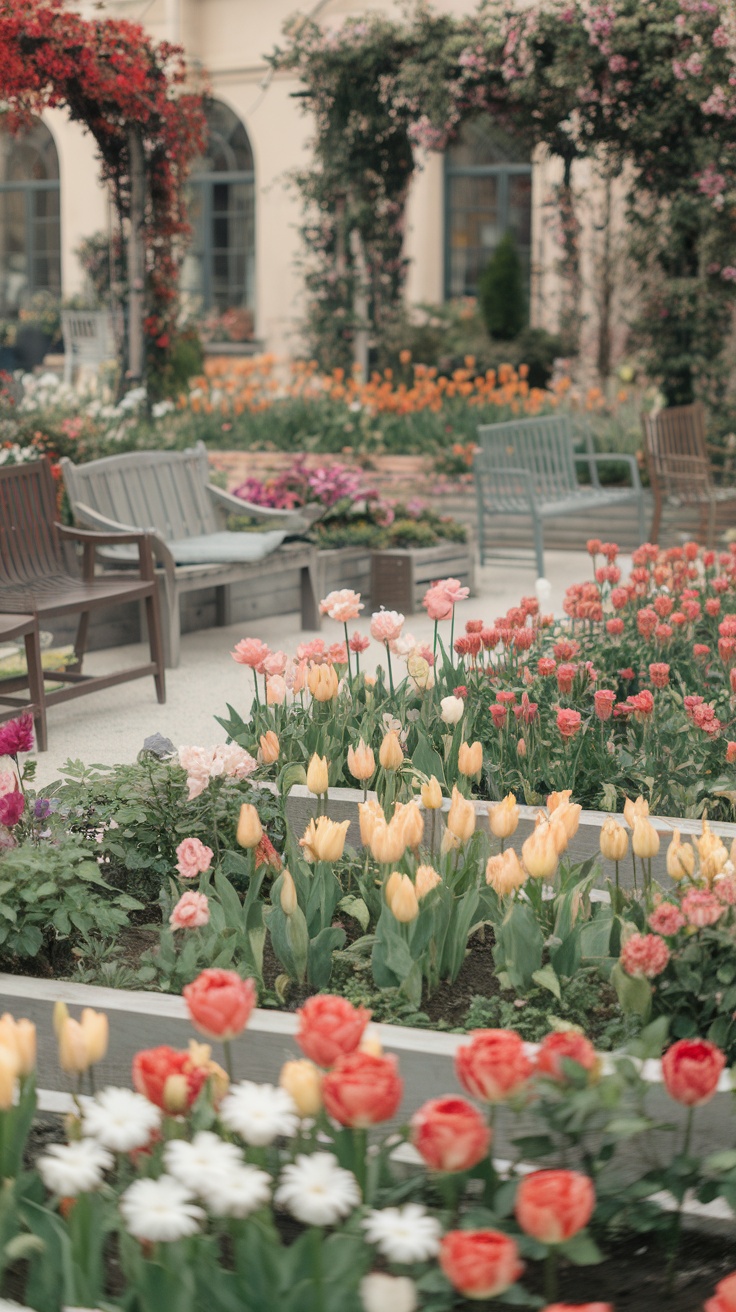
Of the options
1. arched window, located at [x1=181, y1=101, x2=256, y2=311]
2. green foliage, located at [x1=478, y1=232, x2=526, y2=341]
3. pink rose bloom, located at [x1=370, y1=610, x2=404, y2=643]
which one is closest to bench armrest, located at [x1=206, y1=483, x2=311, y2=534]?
pink rose bloom, located at [x1=370, y1=610, x2=404, y2=643]

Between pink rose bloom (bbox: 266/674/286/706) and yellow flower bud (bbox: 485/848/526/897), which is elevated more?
pink rose bloom (bbox: 266/674/286/706)

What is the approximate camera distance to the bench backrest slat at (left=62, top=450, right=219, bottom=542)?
6.82m

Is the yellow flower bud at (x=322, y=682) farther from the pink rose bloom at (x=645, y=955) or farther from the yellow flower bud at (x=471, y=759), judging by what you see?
the pink rose bloom at (x=645, y=955)

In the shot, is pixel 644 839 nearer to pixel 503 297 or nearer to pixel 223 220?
pixel 503 297

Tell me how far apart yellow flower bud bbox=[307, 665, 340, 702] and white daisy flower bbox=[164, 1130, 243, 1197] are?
67.1 inches

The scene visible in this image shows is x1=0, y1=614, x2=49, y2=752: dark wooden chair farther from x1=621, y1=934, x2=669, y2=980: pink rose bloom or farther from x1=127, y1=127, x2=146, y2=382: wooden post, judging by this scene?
x1=127, y1=127, x2=146, y2=382: wooden post

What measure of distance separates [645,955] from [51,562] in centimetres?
435

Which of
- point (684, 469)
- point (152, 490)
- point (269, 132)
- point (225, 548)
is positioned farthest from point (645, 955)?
point (269, 132)

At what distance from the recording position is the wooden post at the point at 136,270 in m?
11.0

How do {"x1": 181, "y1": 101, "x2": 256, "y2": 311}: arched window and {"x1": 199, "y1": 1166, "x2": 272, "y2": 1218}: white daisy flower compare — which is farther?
{"x1": 181, "y1": 101, "x2": 256, "y2": 311}: arched window

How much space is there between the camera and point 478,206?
1759 centimetres

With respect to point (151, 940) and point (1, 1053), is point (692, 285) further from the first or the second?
point (1, 1053)

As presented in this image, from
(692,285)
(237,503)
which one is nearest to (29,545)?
(237,503)

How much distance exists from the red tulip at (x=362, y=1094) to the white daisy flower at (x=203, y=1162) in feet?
0.36
